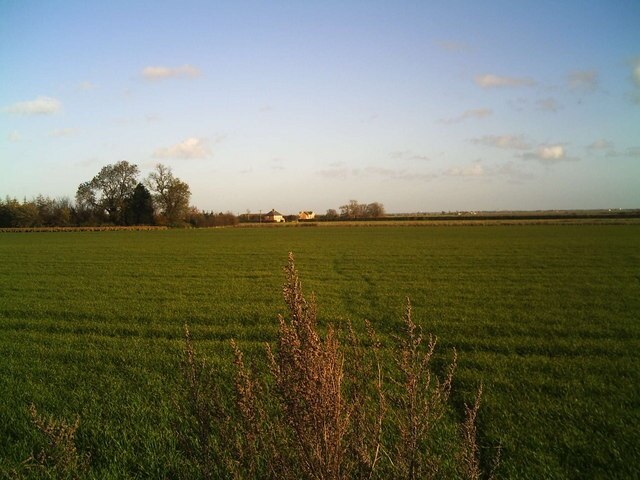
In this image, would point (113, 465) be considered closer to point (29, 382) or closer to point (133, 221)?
point (29, 382)

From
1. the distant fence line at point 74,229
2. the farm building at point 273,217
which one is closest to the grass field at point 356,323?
the distant fence line at point 74,229

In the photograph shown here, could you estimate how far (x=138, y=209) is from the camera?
96.6 meters

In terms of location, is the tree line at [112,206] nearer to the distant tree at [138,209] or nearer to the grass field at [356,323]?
the distant tree at [138,209]

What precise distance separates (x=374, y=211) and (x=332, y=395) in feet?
578

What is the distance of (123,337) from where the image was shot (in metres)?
11.3

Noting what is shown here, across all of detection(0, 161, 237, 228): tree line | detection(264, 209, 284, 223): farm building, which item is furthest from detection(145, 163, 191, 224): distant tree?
detection(264, 209, 284, 223): farm building

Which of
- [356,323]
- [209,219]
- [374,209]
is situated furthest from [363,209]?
[356,323]

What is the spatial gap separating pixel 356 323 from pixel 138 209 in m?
94.3

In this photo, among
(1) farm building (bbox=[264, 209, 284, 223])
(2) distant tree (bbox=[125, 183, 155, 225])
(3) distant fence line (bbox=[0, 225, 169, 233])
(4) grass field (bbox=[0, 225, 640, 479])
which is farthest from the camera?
(1) farm building (bbox=[264, 209, 284, 223])

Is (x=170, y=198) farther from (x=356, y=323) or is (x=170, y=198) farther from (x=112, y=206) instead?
(x=356, y=323)

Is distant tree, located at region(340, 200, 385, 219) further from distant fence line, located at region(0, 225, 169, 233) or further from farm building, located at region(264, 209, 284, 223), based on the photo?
distant fence line, located at region(0, 225, 169, 233)

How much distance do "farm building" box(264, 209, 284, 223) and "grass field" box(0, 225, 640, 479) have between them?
439 ft

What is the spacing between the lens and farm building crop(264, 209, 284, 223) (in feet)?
524

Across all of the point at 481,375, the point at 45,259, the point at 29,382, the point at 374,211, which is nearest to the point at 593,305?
the point at 481,375
